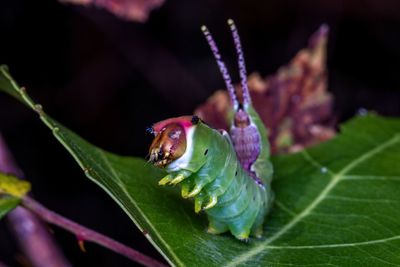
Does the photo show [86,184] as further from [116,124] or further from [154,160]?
[154,160]

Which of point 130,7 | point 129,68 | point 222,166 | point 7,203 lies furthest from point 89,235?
point 129,68

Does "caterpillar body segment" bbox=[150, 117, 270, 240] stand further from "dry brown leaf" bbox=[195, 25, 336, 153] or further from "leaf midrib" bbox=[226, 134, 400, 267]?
"dry brown leaf" bbox=[195, 25, 336, 153]

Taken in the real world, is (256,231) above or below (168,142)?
below

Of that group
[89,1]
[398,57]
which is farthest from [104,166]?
[398,57]

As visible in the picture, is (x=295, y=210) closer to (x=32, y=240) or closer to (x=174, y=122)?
(x=174, y=122)

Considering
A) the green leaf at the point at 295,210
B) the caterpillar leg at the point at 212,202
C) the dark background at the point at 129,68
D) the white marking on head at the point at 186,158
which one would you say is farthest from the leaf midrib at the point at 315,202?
the dark background at the point at 129,68

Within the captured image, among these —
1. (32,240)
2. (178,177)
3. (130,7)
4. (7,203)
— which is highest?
(130,7)
